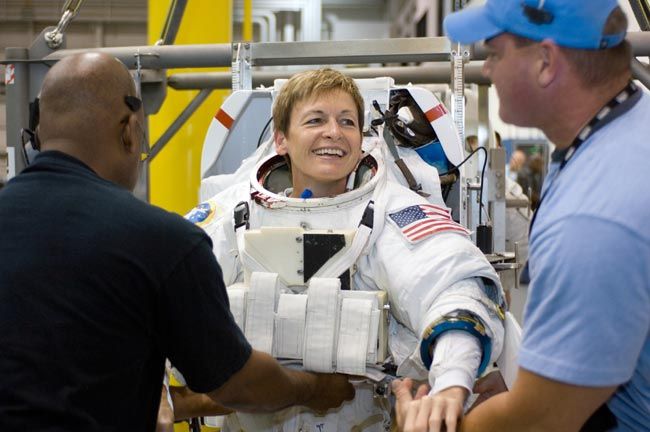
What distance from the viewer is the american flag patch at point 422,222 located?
2240mm

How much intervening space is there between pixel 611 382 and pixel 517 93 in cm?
51

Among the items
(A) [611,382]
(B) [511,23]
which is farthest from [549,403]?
(B) [511,23]

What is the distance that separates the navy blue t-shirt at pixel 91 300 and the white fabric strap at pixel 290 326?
61cm

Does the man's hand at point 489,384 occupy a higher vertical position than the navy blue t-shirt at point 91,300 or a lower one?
lower

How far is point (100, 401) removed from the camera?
1521mm

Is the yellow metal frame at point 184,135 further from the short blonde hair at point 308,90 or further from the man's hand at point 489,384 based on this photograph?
the man's hand at point 489,384

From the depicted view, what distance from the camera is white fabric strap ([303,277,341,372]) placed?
2.21 metres

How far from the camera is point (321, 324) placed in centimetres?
223

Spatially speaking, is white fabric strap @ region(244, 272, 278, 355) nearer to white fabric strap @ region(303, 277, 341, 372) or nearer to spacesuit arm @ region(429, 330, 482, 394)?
white fabric strap @ region(303, 277, 341, 372)

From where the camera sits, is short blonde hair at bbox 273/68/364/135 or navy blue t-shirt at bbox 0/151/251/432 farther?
short blonde hair at bbox 273/68/364/135

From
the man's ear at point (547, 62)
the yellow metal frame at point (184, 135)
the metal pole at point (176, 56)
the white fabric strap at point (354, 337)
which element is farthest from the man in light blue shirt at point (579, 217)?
the yellow metal frame at point (184, 135)

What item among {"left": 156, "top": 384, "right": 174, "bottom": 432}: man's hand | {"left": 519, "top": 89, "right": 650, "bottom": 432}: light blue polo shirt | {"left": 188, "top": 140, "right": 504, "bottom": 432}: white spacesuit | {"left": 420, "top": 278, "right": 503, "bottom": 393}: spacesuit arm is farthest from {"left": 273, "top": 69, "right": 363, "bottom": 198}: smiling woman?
{"left": 519, "top": 89, "right": 650, "bottom": 432}: light blue polo shirt

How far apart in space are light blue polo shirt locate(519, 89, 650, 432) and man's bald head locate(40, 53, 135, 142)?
0.93 m

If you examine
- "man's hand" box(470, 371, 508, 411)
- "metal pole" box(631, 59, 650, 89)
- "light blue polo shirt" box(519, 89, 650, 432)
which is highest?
"metal pole" box(631, 59, 650, 89)
